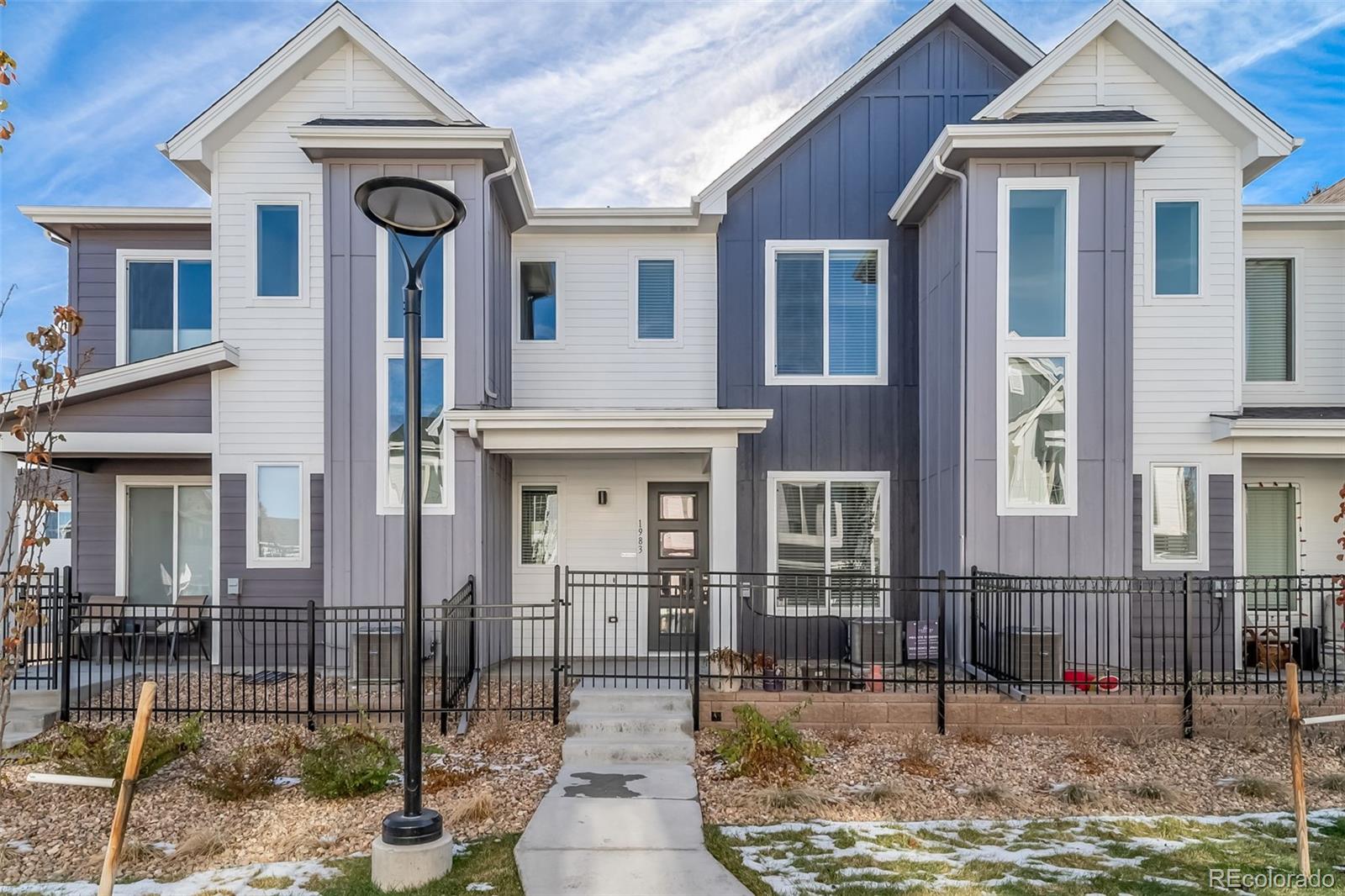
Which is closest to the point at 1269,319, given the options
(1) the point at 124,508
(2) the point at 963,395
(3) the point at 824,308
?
(2) the point at 963,395

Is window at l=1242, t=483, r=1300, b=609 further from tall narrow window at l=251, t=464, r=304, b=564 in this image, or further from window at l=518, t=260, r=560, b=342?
tall narrow window at l=251, t=464, r=304, b=564

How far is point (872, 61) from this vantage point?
1030 cm

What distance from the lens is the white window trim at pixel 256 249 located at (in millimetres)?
9648

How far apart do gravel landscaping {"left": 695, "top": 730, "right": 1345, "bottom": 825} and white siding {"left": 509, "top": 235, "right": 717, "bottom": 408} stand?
4989 millimetres

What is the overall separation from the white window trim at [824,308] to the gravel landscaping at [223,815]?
5.73 metres

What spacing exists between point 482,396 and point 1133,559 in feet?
25.3

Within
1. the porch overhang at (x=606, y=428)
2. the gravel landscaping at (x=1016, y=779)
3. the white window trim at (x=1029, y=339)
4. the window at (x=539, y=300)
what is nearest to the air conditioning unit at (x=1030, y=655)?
the gravel landscaping at (x=1016, y=779)

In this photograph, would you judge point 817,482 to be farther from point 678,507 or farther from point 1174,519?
point 1174,519

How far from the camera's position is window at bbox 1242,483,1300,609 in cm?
1059

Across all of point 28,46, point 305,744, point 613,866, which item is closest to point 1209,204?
point 613,866

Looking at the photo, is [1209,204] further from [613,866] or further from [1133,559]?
[613,866]

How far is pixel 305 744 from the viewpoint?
663 cm

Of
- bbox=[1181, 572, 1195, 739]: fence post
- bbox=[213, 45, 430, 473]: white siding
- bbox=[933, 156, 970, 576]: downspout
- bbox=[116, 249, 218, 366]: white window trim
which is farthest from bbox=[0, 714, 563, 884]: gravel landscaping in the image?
bbox=[116, 249, 218, 366]: white window trim

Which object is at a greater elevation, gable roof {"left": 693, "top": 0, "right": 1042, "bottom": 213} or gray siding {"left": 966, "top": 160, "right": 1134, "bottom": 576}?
gable roof {"left": 693, "top": 0, "right": 1042, "bottom": 213}
